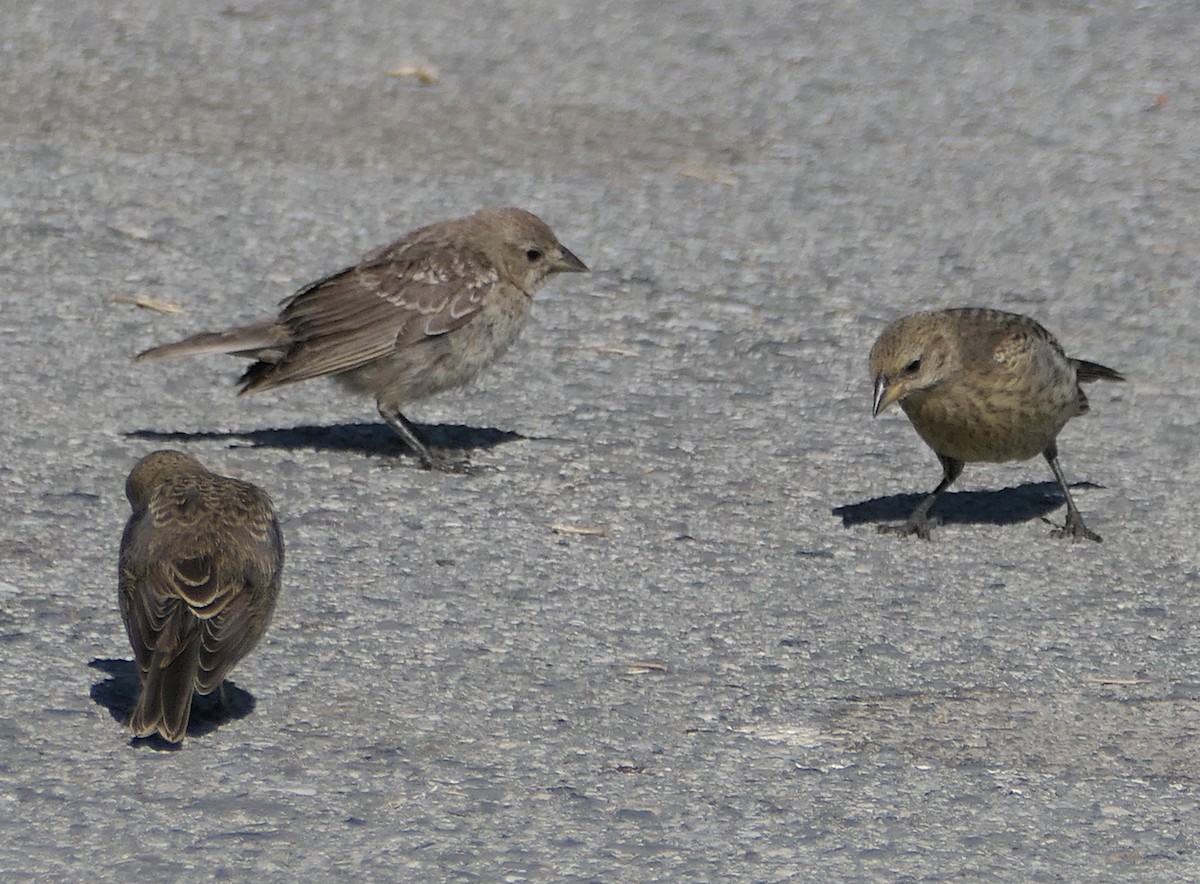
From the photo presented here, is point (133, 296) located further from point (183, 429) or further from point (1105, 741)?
point (1105, 741)

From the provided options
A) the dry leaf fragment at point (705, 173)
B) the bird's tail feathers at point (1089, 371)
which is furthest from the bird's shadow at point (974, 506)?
the dry leaf fragment at point (705, 173)

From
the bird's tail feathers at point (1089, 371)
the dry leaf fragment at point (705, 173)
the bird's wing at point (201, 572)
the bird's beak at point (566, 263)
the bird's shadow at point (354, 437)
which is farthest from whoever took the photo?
the dry leaf fragment at point (705, 173)

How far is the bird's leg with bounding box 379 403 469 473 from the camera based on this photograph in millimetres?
8070

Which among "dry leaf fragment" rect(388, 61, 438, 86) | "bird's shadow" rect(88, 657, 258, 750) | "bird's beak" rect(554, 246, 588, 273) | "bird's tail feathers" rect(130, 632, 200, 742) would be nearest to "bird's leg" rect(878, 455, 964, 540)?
"bird's beak" rect(554, 246, 588, 273)

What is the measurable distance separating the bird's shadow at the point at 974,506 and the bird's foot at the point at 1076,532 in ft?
0.72

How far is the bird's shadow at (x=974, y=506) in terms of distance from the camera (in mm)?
7719

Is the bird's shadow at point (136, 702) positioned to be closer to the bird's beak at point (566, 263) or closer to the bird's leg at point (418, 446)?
the bird's leg at point (418, 446)

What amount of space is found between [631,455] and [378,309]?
123cm

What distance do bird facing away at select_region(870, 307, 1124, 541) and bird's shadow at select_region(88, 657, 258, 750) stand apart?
2.60m

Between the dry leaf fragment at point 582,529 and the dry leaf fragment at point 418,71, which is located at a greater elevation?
the dry leaf fragment at point 418,71

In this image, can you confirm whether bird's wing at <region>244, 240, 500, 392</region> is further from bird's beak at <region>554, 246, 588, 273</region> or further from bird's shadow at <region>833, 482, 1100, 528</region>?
bird's shadow at <region>833, 482, 1100, 528</region>

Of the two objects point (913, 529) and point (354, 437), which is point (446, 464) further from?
point (913, 529)

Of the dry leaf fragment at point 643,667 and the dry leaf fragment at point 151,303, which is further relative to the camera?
the dry leaf fragment at point 151,303

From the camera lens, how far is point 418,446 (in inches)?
320
